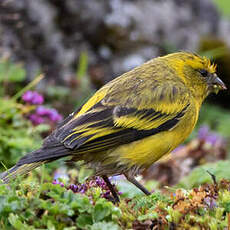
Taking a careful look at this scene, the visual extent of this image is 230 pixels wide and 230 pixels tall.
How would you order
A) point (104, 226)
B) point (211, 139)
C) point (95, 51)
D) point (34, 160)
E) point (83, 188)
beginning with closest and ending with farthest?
point (104, 226)
point (83, 188)
point (34, 160)
point (211, 139)
point (95, 51)

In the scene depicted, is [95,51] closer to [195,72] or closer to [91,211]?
[195,72]

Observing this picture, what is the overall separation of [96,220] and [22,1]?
5.58 meters

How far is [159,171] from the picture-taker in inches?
265

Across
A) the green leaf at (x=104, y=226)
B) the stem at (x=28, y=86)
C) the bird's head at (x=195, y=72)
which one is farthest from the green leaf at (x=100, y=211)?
the stem at (x=28, y=86)

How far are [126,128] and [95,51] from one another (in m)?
4.91

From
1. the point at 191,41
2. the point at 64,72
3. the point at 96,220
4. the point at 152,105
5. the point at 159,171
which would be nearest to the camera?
the point at 96,220

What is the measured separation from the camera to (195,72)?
5164mm

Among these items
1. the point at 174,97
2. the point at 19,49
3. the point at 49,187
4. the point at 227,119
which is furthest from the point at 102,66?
the point at 49,187

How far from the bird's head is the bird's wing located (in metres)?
0.32

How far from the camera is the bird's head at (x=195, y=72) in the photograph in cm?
508

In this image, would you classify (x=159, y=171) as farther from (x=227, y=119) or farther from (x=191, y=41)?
(x=191, y=41)

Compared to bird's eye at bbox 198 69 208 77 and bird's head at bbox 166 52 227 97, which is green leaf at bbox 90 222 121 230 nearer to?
bird's head at bbox 166 52 227 97

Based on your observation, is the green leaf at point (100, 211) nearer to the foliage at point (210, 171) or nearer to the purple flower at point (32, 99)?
the foliage at point (210, 171)

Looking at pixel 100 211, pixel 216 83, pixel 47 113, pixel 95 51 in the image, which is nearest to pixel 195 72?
pixel 216 83
